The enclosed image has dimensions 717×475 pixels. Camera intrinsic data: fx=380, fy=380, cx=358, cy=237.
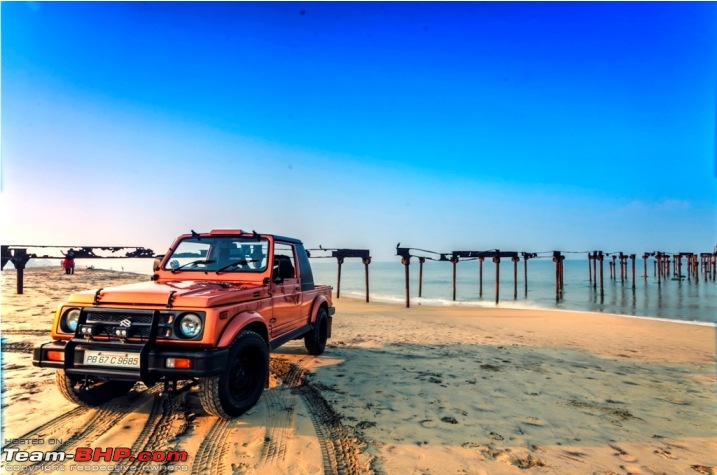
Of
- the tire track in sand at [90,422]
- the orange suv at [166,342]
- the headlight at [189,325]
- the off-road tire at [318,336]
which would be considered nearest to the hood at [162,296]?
the orange suv at [166,342]

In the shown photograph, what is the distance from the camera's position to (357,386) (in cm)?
568

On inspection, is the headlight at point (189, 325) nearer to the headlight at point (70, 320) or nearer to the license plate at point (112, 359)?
the license plate at point (112, 359)

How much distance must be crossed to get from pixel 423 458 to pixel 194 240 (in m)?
4.52

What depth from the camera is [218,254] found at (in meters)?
5.89

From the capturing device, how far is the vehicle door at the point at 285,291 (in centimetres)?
555

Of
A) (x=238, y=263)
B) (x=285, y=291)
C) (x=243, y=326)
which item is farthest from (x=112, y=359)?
(x=285, y=291)

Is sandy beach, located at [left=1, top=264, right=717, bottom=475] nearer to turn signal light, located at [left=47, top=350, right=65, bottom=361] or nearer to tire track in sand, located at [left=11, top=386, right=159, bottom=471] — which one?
tire track in sand, located at [left=11, top=386, right=159, bottom=471]

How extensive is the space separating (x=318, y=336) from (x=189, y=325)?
386 cm

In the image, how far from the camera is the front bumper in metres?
3.66

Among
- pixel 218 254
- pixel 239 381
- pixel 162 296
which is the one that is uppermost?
pixel 218 254

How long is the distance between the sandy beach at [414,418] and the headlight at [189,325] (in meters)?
1.04

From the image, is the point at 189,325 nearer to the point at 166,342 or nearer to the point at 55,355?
the point at 166,342

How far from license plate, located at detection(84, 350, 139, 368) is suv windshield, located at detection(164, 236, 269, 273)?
75.5 inches

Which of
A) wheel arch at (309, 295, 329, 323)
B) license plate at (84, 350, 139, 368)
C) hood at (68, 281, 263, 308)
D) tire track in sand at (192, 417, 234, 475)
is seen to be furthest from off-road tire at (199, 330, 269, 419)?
wheel arch at (309, 295, 329, 323)
